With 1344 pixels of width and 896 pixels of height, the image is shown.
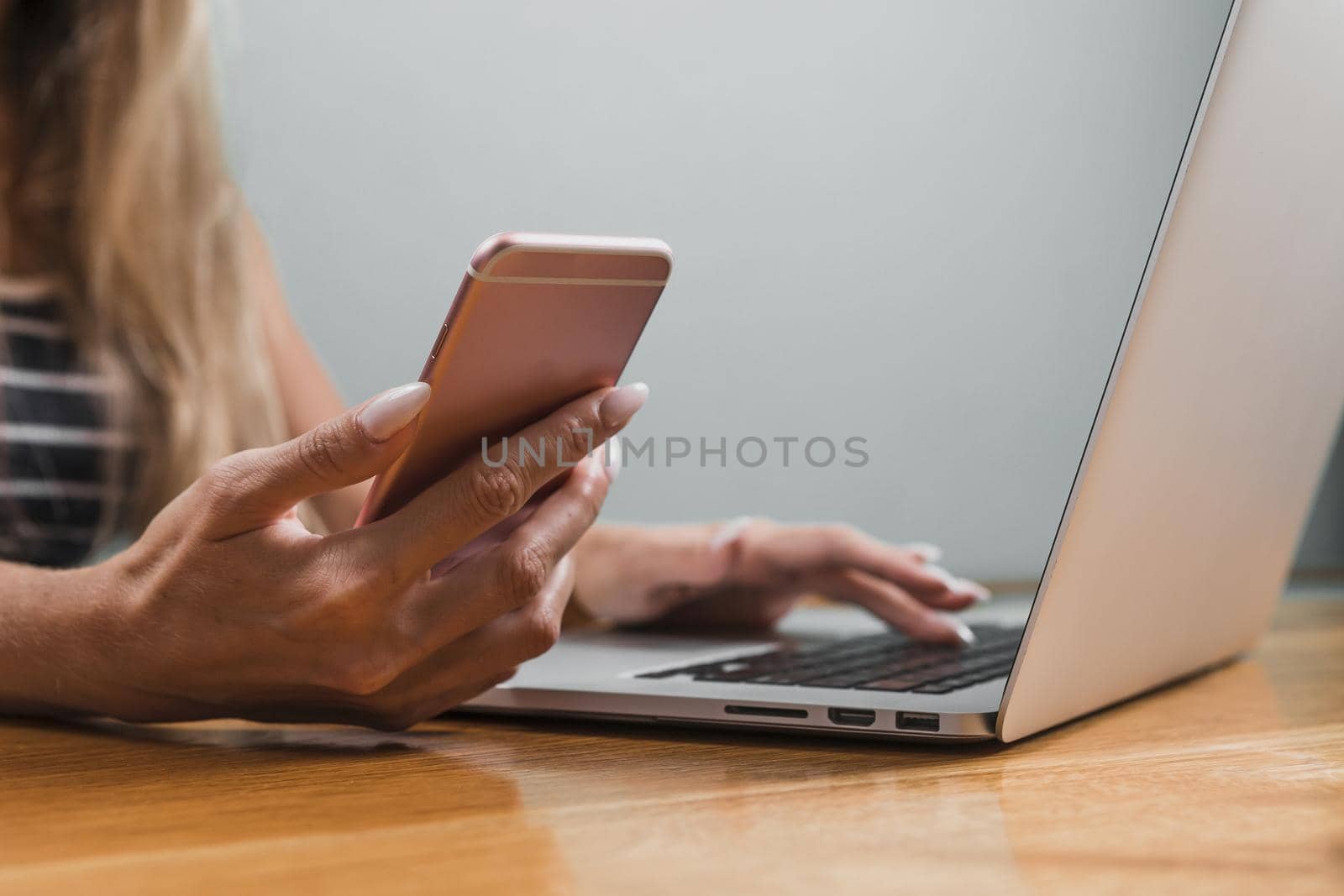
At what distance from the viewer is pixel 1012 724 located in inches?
18.0

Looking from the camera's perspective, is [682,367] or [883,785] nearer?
[883,785]

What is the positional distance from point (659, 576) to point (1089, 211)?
131 cm

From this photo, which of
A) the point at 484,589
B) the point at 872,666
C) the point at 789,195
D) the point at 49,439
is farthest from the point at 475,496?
the point at 789,195

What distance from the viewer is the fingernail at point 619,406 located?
49cm

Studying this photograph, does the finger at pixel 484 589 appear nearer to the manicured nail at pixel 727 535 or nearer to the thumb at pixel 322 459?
the thumb at pixel 322 459

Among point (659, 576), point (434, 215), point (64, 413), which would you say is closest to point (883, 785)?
point (659, 576)

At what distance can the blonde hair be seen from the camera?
1080 millimetres

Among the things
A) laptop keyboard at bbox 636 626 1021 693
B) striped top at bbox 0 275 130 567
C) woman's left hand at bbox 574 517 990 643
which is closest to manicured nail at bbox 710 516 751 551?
woman's left hand at bbox 574 517 990 643

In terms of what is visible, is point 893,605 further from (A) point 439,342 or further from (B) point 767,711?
(A) point 439,342

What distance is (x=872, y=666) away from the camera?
621 millimetres

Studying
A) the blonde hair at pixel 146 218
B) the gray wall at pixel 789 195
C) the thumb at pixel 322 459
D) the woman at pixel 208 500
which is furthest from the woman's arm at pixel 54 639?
the gray wall at pixel 789 195

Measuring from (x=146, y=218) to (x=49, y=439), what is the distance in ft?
0.78

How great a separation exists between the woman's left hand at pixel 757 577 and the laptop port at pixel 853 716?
0.32 metres

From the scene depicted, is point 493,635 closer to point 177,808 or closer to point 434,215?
point 177,808
